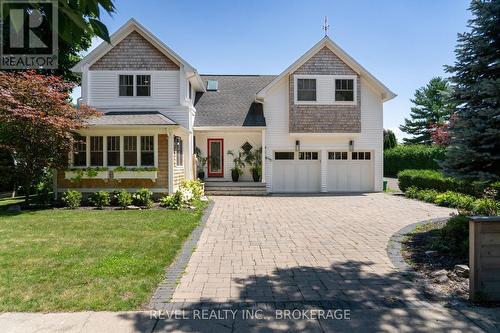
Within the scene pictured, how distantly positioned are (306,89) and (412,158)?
1856 cm

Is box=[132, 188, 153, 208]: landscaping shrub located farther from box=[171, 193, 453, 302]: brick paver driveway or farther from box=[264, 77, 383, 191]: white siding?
box=[264, 77, 383, 191]: white siding

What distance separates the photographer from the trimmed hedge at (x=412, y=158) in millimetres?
30219

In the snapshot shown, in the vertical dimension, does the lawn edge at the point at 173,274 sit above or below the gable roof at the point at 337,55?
below

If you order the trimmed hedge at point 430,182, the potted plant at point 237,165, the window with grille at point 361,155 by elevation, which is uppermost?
the window with grille at point 361,155

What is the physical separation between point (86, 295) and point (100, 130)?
36.4 feet

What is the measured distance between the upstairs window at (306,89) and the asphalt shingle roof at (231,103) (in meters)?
2.33

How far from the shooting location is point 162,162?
1448 centimetres

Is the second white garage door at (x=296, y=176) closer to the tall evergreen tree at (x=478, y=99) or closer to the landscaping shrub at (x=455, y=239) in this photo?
the tall evergreen tree at (x=478, y=99)

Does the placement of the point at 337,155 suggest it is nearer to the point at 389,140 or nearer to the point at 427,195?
the point at 427,195

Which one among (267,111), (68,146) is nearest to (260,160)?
(267,111)

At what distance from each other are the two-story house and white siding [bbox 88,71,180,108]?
0.05 metres

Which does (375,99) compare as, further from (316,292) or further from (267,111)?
(316,292)

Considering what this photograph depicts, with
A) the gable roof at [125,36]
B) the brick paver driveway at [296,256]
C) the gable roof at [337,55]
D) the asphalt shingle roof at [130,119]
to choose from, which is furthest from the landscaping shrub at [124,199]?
the gable roof at [337,55]

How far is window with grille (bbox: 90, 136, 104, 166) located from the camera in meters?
14.5
